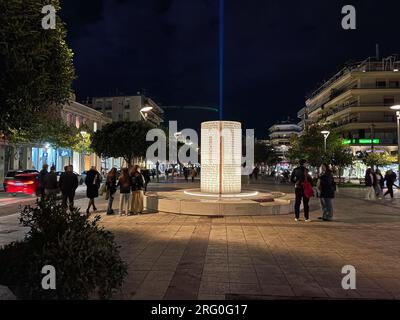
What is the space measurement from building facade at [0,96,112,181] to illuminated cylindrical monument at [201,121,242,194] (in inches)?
706

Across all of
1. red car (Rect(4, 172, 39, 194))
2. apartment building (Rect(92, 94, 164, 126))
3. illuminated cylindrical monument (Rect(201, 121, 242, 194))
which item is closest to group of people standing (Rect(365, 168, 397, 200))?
illuminated cylindrical monument (Rect(201, 121, 242, 194))

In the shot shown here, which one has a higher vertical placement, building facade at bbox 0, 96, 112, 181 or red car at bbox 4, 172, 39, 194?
building facade at bbox 0, 96, 112, 181

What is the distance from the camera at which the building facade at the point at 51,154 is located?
35.5 m

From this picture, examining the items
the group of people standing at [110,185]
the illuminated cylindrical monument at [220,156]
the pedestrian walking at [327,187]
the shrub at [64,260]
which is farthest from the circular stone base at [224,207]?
the shrub at [64,260]

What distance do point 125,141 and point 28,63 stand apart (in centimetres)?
3290

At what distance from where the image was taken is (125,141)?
3734 centimetres

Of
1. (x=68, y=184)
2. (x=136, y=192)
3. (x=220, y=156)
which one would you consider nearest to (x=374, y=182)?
(x=220, y=156)

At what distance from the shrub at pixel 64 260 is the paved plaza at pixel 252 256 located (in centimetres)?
70

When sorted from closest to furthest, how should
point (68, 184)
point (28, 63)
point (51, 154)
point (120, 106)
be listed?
1. point (28, 63)
2. point (68, 184)
3. point (51, 154)
4. point (120, 106)

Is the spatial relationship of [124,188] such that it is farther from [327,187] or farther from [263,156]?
[263,156]

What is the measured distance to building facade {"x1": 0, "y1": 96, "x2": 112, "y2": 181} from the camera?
35.5m

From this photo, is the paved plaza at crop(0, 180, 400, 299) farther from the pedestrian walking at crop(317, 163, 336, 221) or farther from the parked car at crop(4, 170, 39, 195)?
the parked car at crop(4, 170, 39, 195)

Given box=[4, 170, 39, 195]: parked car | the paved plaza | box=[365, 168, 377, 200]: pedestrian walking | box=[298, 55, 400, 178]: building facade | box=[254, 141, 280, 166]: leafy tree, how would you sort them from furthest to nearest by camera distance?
box=[254, 141, 280, 166]: leafy tree → box=[298, 55, 400, 178]: building facade → box=[4, 170, 39, 195]: parked car → box=[365, 168, 377, 200]: pedestrian walking → the paved plaza

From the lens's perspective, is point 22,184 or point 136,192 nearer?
point 136,192
